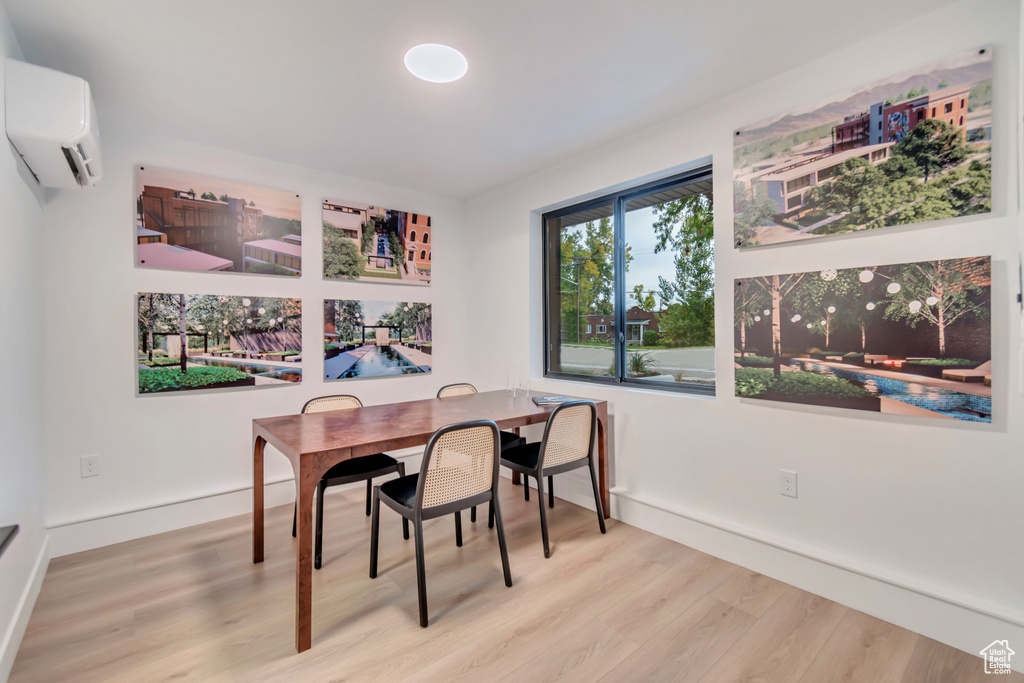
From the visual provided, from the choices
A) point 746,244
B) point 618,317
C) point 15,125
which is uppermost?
point 15,125

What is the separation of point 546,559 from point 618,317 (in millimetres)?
1677

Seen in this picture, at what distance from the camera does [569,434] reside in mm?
2689

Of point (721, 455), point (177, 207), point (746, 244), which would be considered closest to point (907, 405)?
point (721, 455)

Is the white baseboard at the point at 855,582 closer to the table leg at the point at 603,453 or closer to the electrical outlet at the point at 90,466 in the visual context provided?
the table leg at the point at 603,453

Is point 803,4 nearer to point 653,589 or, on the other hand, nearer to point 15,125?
point 653,589

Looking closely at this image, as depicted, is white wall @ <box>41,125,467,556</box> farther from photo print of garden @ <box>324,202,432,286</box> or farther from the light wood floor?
the light wood floor

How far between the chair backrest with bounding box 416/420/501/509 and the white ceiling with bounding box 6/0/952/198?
1722 millimetres

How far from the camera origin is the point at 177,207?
9.64 ft

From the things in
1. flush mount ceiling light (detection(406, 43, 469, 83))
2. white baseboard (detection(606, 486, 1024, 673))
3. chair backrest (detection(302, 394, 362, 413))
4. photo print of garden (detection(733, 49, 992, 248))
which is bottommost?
white baseboard (detection(606, 486, 1024, 673))

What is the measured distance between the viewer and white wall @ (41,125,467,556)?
2.59 m

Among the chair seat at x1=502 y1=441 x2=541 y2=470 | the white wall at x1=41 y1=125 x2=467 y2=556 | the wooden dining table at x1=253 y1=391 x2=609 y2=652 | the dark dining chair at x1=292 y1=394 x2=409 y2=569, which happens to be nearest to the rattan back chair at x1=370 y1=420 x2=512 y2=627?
the wooden dining table at x1=253 y1=391 x2=609 y2=652

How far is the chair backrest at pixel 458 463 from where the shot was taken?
6.36ft

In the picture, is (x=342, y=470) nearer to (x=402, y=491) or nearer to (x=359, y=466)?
(x=359, y=466)

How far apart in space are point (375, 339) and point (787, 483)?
3.11m
